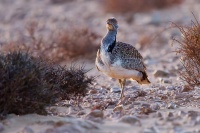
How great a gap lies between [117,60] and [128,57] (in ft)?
0.69

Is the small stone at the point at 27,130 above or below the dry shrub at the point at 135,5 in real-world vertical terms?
below

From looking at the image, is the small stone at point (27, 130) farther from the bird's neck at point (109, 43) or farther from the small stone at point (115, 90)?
the small stone at point (115, 90)

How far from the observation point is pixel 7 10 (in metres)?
24.5

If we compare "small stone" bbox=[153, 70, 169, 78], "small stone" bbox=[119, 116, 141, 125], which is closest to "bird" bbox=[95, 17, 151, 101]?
"small stone" bbox=[119, 116, 141, 125]

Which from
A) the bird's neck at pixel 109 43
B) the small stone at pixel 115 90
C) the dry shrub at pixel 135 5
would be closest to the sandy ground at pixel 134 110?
the small stone at pixel 115 90

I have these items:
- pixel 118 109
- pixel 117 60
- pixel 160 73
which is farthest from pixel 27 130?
pixel 160 73

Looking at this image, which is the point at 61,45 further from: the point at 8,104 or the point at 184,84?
the point at 8,104

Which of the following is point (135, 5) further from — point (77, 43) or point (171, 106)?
point (171, 106)

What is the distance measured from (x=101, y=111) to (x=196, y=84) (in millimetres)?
1965

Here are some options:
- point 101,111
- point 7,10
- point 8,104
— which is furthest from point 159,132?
point 7,10

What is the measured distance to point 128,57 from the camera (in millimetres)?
9250

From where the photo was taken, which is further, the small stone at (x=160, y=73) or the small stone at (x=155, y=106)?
the small stone at (x=160, y=73)

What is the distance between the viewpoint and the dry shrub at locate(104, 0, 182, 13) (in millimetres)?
22062

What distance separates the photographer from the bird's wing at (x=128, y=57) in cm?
918
